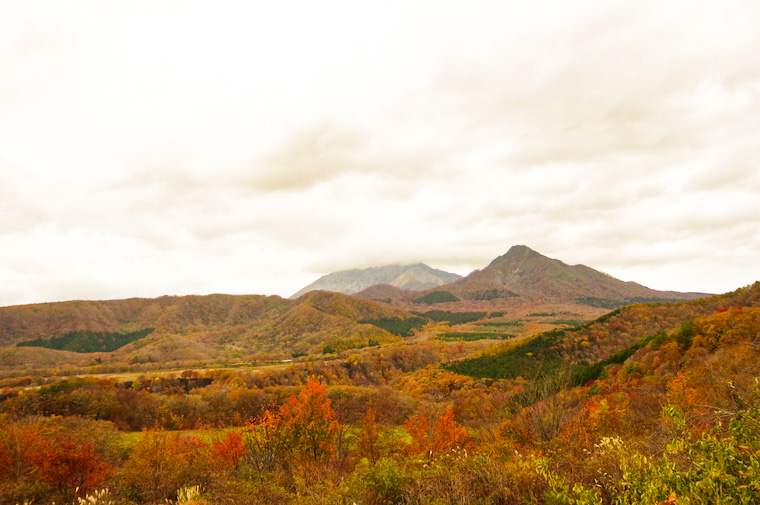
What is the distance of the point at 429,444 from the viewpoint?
110 feet

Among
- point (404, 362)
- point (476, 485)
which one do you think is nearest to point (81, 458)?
point (476, 485)

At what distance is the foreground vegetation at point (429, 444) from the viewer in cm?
827

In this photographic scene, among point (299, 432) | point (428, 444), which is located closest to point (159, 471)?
point (299, 432)

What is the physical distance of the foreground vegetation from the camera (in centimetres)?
827

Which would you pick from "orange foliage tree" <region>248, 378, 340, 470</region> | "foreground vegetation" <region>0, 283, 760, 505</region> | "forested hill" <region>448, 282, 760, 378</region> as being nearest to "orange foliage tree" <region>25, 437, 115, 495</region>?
"foreground vegetation" <region>0, 283, 760, 505</region>

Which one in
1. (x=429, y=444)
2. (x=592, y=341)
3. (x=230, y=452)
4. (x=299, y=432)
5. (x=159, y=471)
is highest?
(x=159, y=471)

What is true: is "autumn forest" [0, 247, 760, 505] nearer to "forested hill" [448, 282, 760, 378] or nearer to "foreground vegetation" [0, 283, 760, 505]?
"foreground vegetation" [0, 283, 760, 505]

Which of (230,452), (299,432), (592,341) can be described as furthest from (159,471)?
(592,341)

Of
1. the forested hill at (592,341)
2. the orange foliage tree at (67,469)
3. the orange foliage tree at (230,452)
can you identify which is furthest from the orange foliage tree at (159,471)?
the forested hill at (592,341)

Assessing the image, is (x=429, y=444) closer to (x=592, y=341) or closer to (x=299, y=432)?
(x=299, y=432)

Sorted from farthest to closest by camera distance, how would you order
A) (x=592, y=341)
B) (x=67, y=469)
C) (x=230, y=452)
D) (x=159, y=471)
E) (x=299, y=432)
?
(x=592, y=341)
(x=299, y=432)
(x=230, y=452)
(x=67, y=469)
(x=159, y=471)

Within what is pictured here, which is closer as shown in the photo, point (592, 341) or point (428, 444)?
point (428, 444)

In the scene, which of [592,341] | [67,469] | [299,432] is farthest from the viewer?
[592,341]

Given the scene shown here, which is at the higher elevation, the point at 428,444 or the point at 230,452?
the point at 230,452
